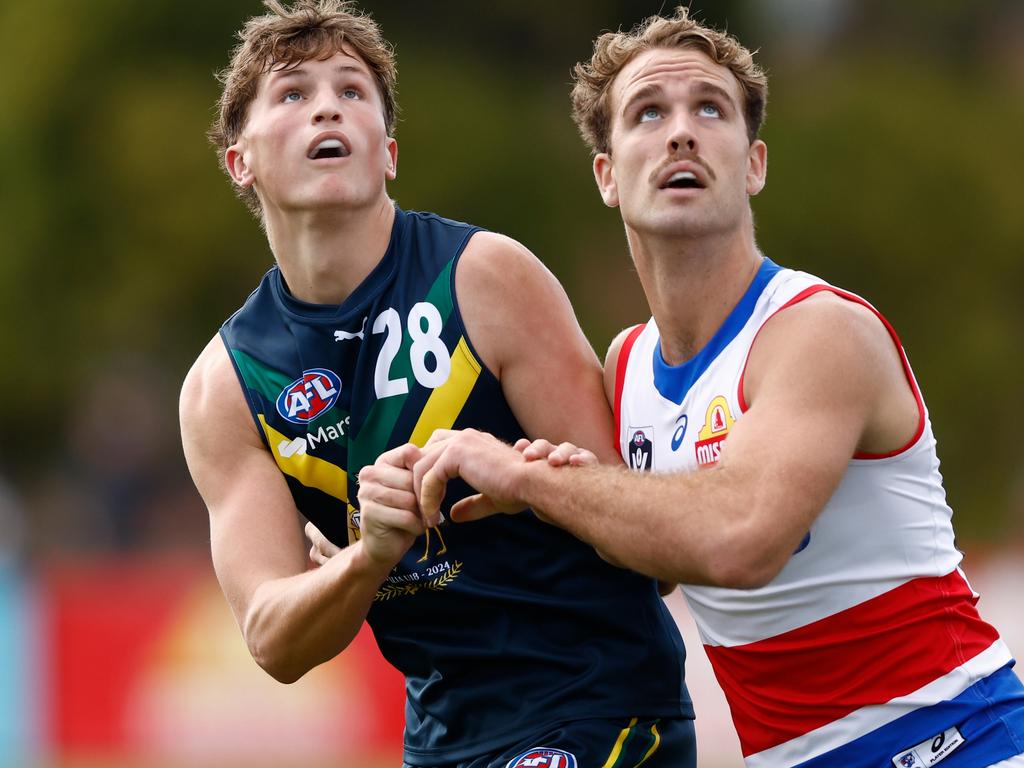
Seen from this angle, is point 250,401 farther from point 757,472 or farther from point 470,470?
point 757,472

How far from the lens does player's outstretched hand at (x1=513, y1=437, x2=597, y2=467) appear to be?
488cm

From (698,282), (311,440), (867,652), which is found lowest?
(867,652)

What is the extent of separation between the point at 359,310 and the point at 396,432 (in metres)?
0.44

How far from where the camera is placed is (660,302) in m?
5.54

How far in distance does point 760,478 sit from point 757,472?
0.02 metres

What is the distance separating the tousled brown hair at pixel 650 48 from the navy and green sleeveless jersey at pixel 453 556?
2.40 ft

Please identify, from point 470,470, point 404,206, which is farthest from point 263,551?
point 404,206

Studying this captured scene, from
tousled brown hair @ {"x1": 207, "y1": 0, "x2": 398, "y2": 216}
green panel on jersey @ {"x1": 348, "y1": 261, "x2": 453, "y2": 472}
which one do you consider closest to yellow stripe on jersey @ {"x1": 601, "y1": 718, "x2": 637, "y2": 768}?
green panel on jersey @ {"x1": 348, "y1": 261, "x2": 453, "y2": 472}

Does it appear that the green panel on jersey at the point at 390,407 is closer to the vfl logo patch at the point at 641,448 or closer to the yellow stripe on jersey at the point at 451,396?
the yellow stripe on jersey at the point at 451,396

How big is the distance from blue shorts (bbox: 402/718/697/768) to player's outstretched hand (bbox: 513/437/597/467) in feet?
3.30

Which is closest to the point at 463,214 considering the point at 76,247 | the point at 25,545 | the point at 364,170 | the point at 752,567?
the point at 76,247

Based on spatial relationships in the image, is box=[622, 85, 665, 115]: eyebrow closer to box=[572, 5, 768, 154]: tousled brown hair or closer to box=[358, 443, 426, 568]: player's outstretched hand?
box=[572, 5, 768, 154]: tousled brown hair

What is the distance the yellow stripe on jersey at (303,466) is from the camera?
221 inches

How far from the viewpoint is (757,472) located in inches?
182
